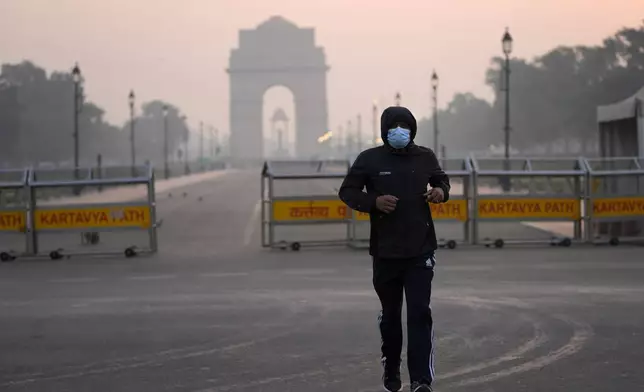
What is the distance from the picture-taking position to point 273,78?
146 meters

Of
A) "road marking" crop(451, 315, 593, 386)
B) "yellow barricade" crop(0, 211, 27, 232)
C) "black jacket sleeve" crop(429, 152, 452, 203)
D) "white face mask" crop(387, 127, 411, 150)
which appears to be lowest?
"road marking" crop(451, 315, 593, 386)

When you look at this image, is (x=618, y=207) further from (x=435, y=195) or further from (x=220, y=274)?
(x=435, y=195)

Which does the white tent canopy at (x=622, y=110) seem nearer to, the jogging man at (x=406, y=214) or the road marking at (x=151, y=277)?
the road marking at (x=151, y=277)

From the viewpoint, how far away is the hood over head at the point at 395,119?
20.1 feet

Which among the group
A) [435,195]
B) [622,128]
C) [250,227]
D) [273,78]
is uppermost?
[273,78]

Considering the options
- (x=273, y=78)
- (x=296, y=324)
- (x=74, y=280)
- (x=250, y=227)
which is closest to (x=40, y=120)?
(x=273, y=78)

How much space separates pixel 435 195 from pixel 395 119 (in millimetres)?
524

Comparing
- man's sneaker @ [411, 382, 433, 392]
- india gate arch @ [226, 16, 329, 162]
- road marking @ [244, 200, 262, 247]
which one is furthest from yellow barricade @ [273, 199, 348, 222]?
india gate arch @ [226, 16, 329, 162]

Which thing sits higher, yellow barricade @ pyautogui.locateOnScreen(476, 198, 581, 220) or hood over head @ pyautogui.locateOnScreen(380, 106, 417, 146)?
hood over head @ pyautogui.locateOnScreen(380, 106, 417, 146)

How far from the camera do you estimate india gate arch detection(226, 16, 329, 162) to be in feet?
480

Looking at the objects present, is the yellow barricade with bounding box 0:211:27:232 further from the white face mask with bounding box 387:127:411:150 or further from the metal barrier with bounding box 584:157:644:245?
the white face mask with bounding box 387:127:411:150

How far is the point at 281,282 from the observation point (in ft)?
43.6

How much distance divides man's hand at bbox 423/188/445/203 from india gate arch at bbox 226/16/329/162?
14026 cm

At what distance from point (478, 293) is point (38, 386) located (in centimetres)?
614
